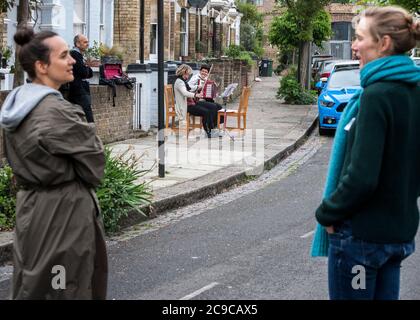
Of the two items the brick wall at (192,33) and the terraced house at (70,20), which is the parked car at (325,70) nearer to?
the brick wall at (192,33)

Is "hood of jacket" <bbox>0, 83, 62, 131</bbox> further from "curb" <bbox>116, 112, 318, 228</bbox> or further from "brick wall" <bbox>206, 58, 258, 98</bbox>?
"brick wall" <bbox>206, 58, 258, 98</bbox>

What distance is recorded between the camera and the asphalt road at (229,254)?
22.1 ft

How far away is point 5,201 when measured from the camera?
8.55 meters

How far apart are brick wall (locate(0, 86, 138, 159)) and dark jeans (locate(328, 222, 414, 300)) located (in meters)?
12.1

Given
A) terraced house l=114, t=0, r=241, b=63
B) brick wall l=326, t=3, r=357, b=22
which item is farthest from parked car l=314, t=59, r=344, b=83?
brick wall l=326, t=3, r=357, b=22

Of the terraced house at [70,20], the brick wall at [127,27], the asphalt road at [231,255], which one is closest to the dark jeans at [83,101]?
the terraced house at [70,20]

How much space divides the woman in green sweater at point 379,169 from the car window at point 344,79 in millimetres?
17111

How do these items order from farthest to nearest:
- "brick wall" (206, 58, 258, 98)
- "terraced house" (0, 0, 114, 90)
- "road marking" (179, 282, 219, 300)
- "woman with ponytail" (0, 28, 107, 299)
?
"brick wall" (206, 58, 258, 98) → "terraced house" (0, 0, 114, 90) → "road marking" (179, 282, 219, 300) → "woman with ponytail" (0, 28, 107, 299)

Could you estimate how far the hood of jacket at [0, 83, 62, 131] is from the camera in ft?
14.0

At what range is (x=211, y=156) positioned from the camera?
15094 mm

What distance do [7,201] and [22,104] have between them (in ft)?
14.6
